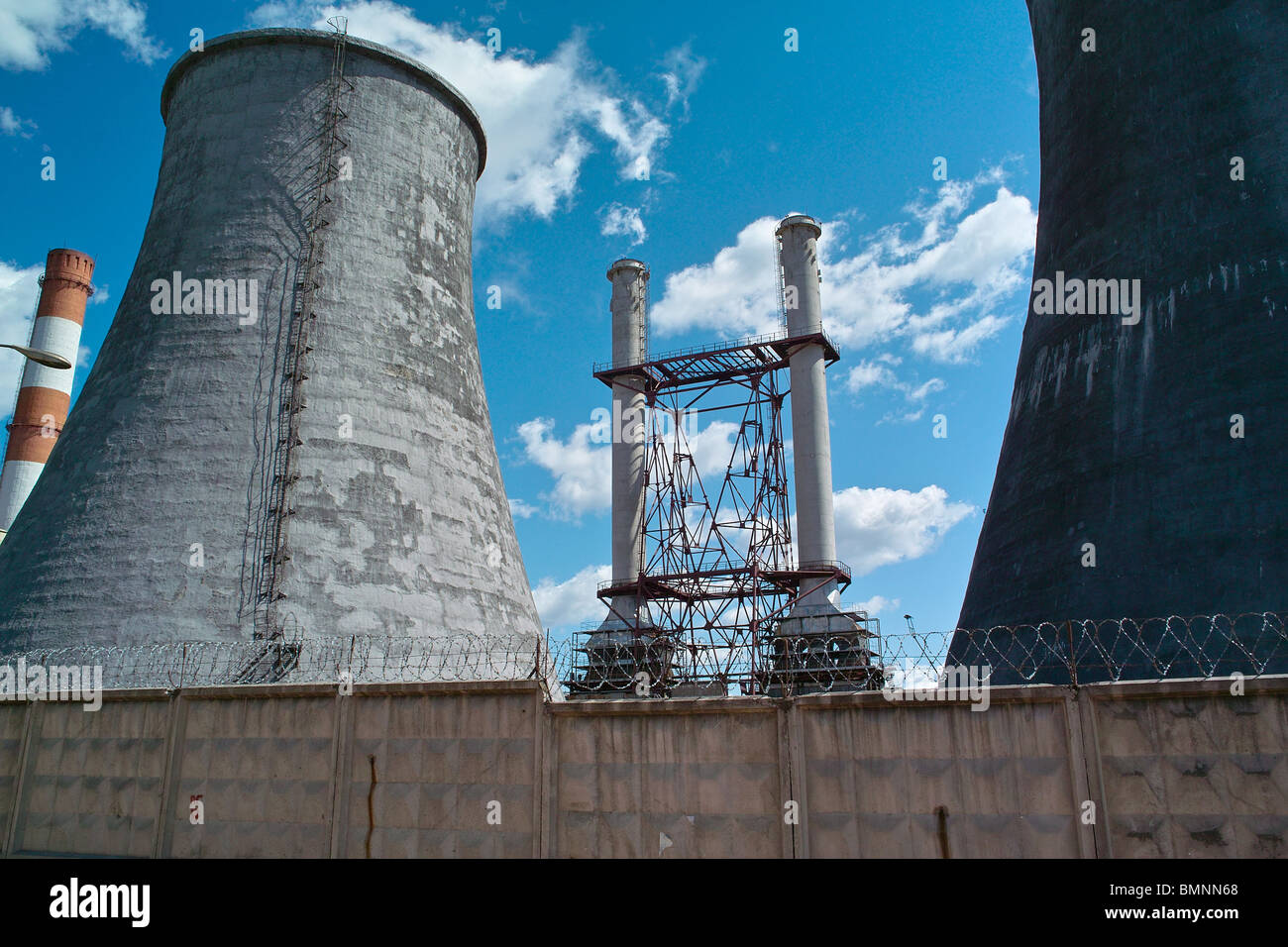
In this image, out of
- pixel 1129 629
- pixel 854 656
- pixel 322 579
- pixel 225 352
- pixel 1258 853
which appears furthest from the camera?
pixel 854 656

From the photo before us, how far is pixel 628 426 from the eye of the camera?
30.2m

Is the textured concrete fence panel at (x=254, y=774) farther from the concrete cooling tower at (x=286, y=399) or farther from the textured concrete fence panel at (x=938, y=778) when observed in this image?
the concrete cooling tower at (x=286, y=399)

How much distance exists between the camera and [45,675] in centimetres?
1212

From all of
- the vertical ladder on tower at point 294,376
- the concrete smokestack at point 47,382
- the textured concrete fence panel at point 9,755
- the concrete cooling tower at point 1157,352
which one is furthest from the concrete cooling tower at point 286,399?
the concrete smokestack at point 47,382

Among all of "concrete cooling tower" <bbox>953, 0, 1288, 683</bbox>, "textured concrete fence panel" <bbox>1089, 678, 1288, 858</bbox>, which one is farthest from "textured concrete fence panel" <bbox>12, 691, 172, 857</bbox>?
"concrete cooling tower" <bbox>953, 0, 1288, 683</bbox>

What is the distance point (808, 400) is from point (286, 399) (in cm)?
1634

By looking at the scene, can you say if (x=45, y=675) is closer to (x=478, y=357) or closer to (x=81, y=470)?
(x=81, y=470)

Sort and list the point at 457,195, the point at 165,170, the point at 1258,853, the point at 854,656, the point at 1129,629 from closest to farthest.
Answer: the point at 1258,853
the point at 1129,629
the point at 165,170
the point at 457,195
the point at 854,656

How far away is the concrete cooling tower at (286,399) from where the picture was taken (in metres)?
13.1

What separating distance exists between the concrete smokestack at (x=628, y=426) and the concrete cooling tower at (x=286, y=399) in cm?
1219

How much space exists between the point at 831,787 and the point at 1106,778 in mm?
1590

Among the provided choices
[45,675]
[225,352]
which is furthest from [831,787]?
[225,352]

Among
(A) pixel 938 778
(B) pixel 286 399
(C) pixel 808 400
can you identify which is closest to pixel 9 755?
(B) pixel 286 399

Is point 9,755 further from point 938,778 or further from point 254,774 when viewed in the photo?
point 938,778
